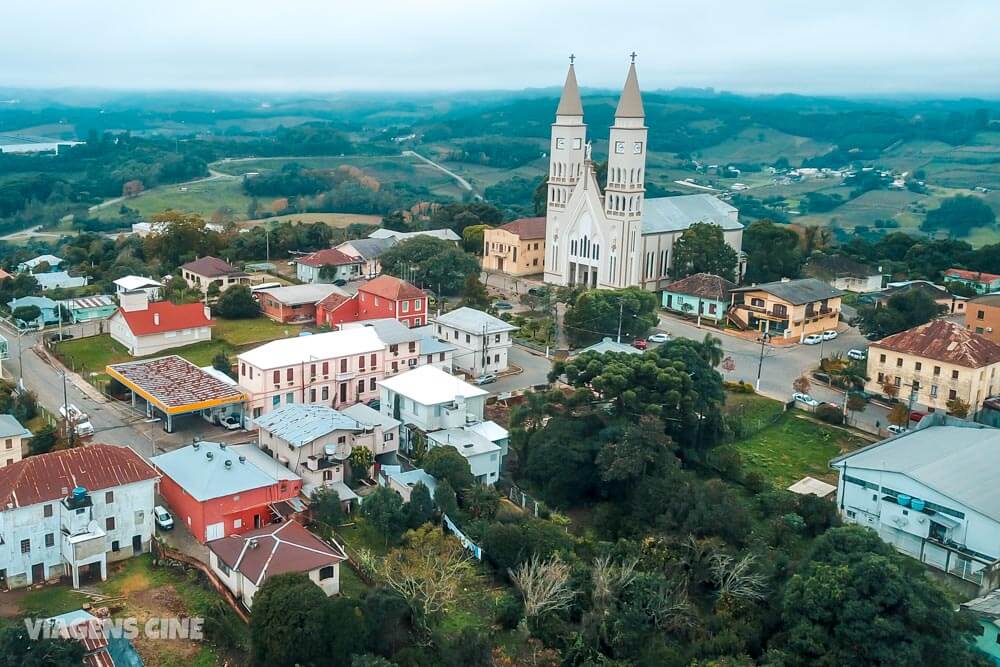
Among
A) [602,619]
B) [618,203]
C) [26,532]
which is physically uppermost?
[618,203]

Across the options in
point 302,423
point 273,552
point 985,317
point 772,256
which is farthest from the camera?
point 772,256

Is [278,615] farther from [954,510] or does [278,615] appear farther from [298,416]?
[954,510]

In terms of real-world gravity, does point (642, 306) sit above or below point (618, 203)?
below

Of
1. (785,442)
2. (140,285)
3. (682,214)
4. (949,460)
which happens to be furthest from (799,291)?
(140,285)

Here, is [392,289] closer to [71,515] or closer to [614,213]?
[614,213]

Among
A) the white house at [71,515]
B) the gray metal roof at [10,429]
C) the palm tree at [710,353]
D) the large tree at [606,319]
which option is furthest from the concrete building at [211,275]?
the palm tree at [710,353]

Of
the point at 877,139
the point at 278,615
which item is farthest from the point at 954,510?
the point at 877,139

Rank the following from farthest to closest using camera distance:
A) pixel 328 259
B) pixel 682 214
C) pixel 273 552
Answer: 1. pixel 682 214
2. pixel 328 259
3. pixel 273 552

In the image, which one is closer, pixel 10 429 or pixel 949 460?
pixel 10 429
